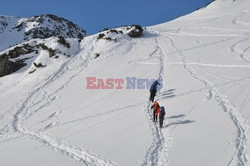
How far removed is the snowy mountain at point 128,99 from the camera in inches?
595

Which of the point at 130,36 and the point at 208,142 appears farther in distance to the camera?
the point at 130,36

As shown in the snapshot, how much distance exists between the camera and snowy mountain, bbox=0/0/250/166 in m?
15.1

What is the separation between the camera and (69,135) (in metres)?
18.5

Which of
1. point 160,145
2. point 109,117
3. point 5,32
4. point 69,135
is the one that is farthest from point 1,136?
point 5,32

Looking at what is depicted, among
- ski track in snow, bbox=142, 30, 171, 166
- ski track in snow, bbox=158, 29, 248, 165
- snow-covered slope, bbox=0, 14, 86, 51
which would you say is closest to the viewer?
ski track in snow, bbox=158, 29, 248, 165

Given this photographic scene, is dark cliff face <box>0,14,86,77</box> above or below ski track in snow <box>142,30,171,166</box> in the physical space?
above

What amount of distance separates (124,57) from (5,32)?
83580 mm

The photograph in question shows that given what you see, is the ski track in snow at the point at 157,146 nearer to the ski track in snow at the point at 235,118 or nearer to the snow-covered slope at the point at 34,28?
the ski track in snow at the point at 235,118

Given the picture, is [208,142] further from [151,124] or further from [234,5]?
[234,5]

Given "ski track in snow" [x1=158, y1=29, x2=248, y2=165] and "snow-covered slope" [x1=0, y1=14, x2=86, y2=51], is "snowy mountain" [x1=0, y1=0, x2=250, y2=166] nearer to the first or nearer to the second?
"ski track in snow" [x1=158, y1=29, x2=248, y2=165]

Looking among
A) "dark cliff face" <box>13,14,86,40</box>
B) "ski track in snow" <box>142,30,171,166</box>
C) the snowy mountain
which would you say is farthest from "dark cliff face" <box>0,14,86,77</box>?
"ski track in snow" <box>142,30,171,166</box>

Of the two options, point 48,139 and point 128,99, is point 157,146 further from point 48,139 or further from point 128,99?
point 128,99

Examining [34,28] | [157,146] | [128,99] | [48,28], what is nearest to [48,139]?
[157,146]

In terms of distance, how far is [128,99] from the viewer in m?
24.6
